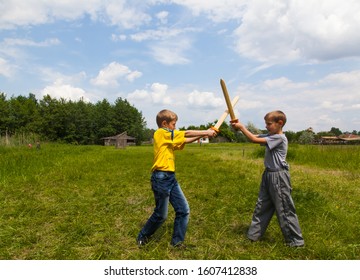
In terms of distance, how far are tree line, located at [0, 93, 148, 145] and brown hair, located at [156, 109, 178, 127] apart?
70267 millimetres

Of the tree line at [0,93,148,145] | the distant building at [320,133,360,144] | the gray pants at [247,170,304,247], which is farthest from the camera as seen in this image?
the tree line at [0,93,148,145]

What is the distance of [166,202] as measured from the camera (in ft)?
14.1

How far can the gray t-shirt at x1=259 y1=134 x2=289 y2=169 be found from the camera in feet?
14.6

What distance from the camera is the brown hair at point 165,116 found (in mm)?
4434

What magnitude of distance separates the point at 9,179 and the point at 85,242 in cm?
606

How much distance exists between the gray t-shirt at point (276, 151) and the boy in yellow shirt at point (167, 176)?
889 mm

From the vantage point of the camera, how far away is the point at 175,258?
400 cm

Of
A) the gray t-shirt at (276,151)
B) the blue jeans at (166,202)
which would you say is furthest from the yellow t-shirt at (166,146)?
the gray t-shirt at (276,151)

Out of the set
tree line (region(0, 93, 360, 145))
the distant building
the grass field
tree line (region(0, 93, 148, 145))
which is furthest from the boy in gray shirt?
tree line (region(0, 93, 148, 145))

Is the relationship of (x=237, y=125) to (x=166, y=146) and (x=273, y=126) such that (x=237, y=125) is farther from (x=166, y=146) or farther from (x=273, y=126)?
(x=166, y=146)

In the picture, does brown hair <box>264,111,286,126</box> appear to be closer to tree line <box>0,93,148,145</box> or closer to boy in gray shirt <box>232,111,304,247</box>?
boy in gray shirt <box>232,111,304,247</box>

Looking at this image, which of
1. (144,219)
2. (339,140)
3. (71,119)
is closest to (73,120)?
(71,119)

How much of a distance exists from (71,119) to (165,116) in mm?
76422
